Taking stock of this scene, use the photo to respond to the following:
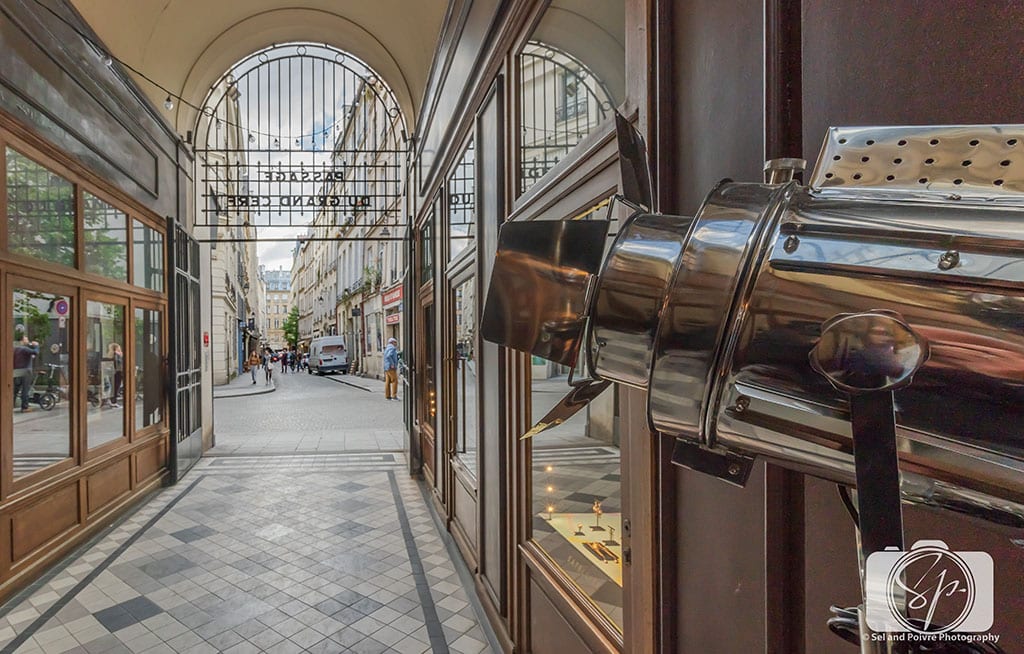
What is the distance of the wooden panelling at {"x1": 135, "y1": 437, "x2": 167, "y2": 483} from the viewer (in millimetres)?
5984

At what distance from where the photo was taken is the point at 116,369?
18.6ft

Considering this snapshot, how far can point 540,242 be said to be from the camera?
93 centimetres

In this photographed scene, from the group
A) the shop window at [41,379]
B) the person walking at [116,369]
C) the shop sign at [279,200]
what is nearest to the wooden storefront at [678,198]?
the shop window at [41,379]

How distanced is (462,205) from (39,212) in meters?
3.26

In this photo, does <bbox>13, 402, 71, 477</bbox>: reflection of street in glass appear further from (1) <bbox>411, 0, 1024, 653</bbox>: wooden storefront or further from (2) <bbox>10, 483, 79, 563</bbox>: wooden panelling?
(1) <bbox>411, 0, 1024, 653</bbox>: wooden storefront

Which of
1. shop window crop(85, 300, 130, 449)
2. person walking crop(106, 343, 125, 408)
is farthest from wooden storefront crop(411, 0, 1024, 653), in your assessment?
person walking crop(106, 343, 125, 408)

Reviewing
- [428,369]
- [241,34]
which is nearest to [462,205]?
[428,369]

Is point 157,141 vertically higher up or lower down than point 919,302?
higher up

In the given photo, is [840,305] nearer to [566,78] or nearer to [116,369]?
[566,78]

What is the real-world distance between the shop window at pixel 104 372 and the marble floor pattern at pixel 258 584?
3.06 feet

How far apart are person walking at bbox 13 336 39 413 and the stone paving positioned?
1369mm

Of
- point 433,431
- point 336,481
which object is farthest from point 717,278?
point 336,481

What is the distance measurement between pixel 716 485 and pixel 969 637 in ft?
2.14

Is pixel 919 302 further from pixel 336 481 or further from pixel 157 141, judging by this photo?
pixel 157 141
